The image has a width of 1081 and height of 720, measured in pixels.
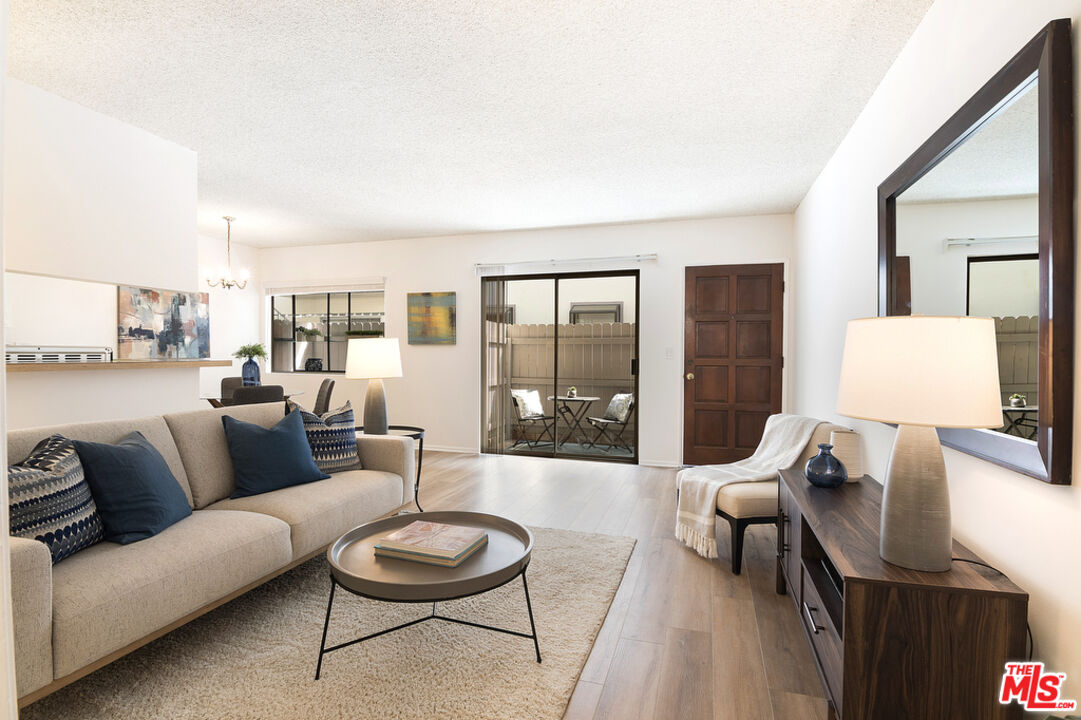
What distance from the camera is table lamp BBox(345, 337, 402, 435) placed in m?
3.82

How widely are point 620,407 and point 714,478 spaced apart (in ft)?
8.78

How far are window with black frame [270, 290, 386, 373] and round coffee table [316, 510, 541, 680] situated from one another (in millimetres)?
4854

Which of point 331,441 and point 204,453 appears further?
point 331,441

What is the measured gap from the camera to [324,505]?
2.64 m

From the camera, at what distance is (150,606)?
5.89 ft

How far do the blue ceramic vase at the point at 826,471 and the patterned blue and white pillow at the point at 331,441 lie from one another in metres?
2.46

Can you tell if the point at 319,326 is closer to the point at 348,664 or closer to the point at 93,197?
the point at 93,197

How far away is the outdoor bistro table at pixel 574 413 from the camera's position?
6.06m

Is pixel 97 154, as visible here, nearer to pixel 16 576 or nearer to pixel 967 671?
pixel 16 576

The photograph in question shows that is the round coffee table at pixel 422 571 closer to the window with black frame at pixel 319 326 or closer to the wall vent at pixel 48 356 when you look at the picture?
the wall vent at pixel 48 356

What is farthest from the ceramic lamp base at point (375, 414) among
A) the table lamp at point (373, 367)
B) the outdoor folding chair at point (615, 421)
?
the outdoor folding chair at point (615, 421)

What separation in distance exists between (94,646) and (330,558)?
26.9 inches

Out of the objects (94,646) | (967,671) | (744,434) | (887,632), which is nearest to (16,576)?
(94,646)

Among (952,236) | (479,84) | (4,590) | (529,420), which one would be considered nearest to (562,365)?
(529,420)
